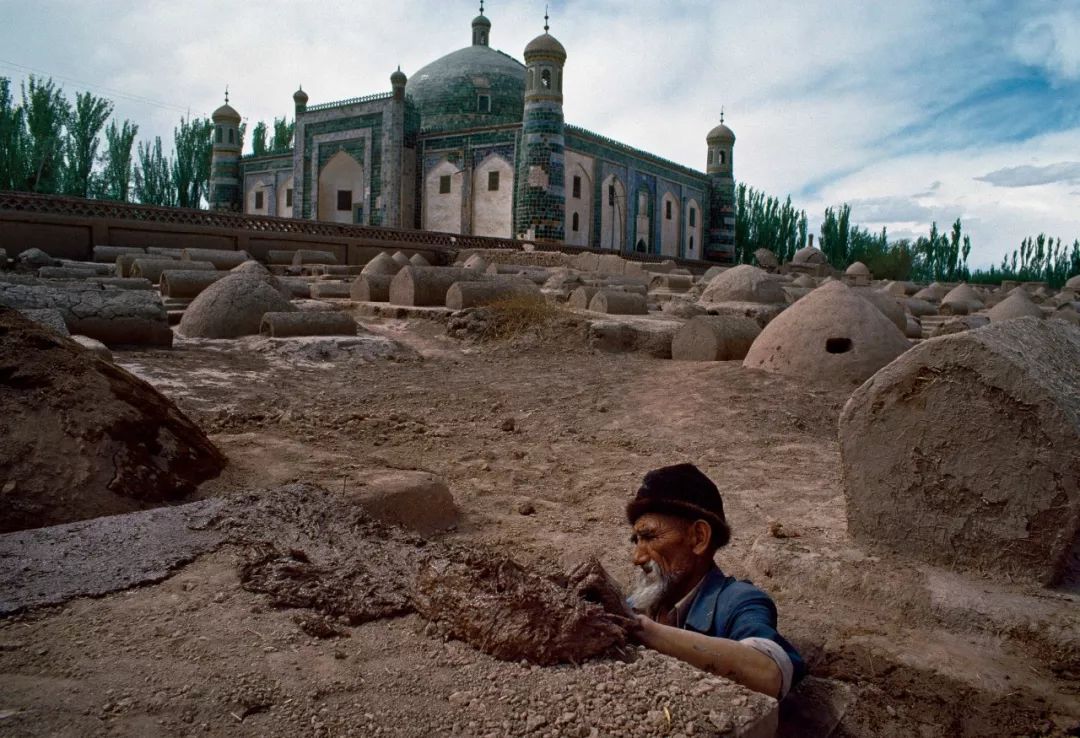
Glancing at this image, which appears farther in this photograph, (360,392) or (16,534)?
(360,392)

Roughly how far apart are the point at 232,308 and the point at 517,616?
868 cm

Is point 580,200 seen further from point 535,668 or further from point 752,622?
point 535,668

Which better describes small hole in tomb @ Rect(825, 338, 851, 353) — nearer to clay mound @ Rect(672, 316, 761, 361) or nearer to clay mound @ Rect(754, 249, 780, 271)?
clay mound @ Rect(672, 316, 761, 361)

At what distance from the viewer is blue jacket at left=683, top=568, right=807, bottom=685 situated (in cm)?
211

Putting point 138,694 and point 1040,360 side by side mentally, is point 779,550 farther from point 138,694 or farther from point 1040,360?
point 138,694

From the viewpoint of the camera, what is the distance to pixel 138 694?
5.49ft

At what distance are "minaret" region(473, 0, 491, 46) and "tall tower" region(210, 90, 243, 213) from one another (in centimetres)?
1087

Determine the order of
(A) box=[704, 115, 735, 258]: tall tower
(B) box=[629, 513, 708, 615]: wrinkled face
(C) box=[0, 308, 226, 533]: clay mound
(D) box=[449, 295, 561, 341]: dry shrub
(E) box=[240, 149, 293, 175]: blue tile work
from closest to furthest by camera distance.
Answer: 1. (B) box=[629, 513, 708, 615]: wrinkled face
2. (C) box=[0, 308, 226, 533]: clay mound
3. (D) box=[449, 295, 561, 341]: dry shrub
4. (E) box=[240, 149, 293, 175]: blue tile work
5. (A) box=[704, 115, 735, 258]: tall tower

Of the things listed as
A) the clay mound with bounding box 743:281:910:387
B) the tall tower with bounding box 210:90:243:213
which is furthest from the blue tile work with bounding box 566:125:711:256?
the clay mound with bounding box 743:281:910:387

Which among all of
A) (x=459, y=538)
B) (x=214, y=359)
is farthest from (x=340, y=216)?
(x=459, y=538)

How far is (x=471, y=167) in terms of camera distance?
30188mm

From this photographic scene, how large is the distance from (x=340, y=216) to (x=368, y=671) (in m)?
33.6

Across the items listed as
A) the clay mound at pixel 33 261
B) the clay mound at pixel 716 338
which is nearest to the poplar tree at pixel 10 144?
the clay mound at pixel 33 261

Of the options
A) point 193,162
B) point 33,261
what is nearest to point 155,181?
point 193,162
